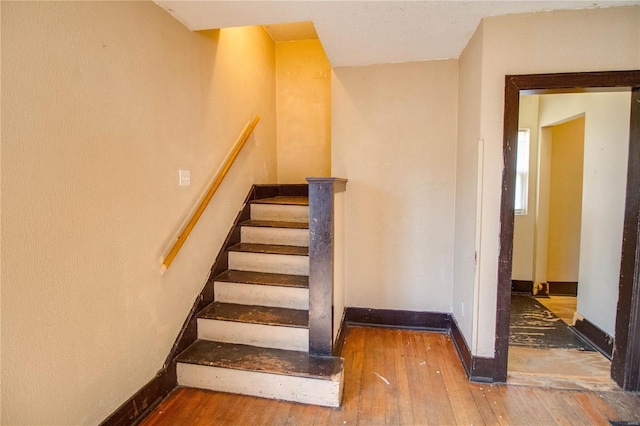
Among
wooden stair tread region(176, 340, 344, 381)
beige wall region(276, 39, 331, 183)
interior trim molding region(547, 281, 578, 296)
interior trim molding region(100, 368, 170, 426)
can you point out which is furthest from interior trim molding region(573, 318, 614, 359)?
interior trim molding region(100, 368, 170, 426)

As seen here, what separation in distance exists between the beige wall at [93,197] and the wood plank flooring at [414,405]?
1.51 ft

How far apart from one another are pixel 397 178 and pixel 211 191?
5.48 feet

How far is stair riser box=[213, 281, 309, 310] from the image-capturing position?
252cm

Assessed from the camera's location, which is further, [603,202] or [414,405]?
[603,202]

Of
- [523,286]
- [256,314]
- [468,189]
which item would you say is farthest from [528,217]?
[256,314]

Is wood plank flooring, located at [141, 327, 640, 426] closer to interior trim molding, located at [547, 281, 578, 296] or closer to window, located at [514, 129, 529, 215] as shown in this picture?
interior trim molding, located at [547, 281, 578, 296]

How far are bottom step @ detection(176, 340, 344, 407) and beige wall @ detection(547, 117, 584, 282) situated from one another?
3.61m

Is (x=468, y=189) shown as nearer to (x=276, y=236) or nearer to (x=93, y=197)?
(x=276, y=236)

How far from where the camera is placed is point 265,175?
3.87 metres

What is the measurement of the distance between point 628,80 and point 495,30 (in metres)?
0.85

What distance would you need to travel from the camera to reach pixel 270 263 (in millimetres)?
2826

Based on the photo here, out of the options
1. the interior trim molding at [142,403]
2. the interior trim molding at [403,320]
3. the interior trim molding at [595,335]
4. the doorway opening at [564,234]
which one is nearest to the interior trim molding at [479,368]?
the doorway opening at [564,234]

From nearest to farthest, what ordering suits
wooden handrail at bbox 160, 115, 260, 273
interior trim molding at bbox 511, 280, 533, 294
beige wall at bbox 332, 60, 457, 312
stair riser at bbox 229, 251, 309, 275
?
wooden handrail at bbox 160, 115, 260, 273 → stair riser at bbox 229, 251, 309, 275 → beige wall at bbox 332, 60, 457, 312 → interior trim molding at bbox 511, 280, 533, 294

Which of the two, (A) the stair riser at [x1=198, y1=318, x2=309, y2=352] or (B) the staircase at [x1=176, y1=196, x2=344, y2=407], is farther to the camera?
(A) the stair riser at [x1=198, y1=318, x2=309, y2=352]
